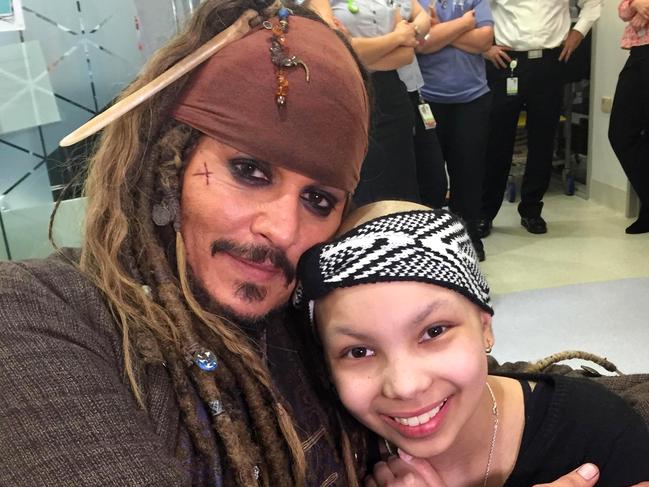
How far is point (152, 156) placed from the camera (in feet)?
3.39

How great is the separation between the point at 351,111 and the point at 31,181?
1.43 m

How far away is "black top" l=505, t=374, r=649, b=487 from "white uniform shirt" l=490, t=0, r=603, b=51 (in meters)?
3.24

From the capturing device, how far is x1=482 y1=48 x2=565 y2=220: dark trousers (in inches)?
159

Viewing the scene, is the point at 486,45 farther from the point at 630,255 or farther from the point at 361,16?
the point at 630,255

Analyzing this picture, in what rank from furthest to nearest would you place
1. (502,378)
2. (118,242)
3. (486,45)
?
(486,45)
(502,378)
(118,242)

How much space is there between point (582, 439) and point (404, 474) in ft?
1.10

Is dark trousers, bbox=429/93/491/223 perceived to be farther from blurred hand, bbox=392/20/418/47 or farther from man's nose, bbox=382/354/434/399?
man's nose, bbox=382/354/434/399

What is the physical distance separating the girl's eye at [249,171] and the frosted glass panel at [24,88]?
137cm

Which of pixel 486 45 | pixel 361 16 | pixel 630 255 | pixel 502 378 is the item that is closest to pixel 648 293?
pixel 630 255

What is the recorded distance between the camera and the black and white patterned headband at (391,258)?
1036 mm

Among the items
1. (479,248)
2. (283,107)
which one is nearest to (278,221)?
(283,107)

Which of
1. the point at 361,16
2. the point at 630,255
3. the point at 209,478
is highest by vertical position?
the point at 361,16

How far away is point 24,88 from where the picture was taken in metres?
2.07

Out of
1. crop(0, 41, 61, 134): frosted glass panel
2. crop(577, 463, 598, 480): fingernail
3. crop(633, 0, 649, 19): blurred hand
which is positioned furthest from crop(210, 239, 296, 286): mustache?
crop(633, 0, 649, 19): blurred hand
